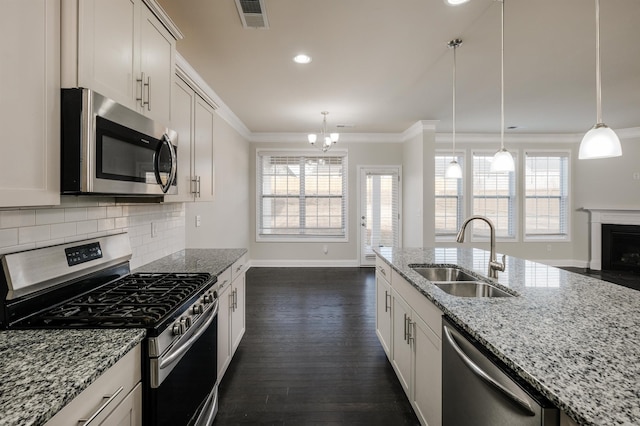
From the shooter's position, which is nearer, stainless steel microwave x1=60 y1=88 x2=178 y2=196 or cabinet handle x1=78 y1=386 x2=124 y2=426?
cabinet handle x1=78 y1=386 x2=124 y2=426

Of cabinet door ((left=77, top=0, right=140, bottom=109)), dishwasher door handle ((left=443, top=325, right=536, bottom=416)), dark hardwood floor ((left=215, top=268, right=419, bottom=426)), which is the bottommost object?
dark hardwood floor ((left=215, top=268, right=419, bottom=426))

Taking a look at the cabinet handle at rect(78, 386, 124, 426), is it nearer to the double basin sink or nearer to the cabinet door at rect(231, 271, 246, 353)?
the cabinet door at rect(231, 271, 246, 353)

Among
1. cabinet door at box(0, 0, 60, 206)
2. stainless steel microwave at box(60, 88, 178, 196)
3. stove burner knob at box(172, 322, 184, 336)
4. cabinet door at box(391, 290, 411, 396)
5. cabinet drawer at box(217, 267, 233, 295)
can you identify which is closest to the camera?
cabinet door at box(0, 0, 60, 206)

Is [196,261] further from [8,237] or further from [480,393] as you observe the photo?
[480,393]

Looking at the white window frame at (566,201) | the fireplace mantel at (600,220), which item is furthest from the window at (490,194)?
the fireplace mantel at (600,220)

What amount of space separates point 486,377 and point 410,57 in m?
2.80

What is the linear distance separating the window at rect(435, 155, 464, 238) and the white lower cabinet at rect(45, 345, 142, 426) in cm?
605

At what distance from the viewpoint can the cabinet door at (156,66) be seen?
1642 millimetres

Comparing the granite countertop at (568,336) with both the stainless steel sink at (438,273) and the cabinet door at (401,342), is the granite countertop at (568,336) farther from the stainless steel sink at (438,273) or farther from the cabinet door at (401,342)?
the stainless steel sink at (438,273)

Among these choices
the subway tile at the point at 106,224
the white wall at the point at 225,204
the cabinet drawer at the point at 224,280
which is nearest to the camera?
the subway tile at the point at 106,224

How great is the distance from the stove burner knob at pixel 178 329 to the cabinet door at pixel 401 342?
130cm

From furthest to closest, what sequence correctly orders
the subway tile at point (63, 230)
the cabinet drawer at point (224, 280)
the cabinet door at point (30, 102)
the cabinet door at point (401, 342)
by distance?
1. the cabinet drawer at point (224, 280)
2. the cabinet door at point (401, 342)
3. the subway tile at point (63, 230)
4. the cabinet door at point (30, 102)

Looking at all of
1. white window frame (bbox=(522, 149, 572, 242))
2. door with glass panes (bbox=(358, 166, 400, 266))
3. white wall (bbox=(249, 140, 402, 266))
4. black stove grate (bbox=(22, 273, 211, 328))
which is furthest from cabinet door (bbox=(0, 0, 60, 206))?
white window frame (bbox=(522, 149, 572, 242))

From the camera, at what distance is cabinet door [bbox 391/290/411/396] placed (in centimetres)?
195
